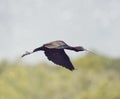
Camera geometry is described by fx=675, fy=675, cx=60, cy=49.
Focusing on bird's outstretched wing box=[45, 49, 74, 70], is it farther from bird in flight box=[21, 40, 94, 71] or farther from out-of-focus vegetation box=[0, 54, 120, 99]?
out-of-focus vegetation box=[0, 54, 120, 99]

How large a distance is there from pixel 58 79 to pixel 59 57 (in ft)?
266

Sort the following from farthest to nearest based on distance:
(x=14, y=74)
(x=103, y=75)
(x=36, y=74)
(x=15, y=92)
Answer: (x=36, y=74)
(x=14, y=74)
(x=103, y=75)
(x=15, y=92)

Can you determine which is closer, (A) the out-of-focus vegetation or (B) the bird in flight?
(B) the bird in flight

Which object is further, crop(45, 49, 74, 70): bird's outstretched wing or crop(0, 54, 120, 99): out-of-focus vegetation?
crop(0, 54, 120, 99): out-of-focus vegetation

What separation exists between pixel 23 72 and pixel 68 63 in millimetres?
83955

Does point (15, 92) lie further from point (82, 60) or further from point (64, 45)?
point (64, 45)

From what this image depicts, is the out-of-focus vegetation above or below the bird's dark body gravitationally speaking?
below

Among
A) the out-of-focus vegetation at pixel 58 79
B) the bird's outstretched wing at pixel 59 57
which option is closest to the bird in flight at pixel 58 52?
the bird's outstretched wing at pixel 59 57

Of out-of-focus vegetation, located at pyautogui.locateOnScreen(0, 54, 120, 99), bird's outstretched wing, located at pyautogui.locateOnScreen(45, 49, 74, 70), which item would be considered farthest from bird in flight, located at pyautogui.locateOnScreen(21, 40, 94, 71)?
out-of-focus vegetation, located at pyautogui.locateOnScreen(0, 54, 120, 99)

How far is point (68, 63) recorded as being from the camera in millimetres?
3418

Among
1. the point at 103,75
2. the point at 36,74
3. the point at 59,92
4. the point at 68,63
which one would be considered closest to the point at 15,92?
the point at 59,92

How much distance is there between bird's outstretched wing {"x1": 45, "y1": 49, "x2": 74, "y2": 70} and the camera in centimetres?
338

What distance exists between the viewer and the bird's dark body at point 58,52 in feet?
10.8

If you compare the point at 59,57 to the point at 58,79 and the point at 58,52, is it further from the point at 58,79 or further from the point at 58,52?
the point at 58,79
